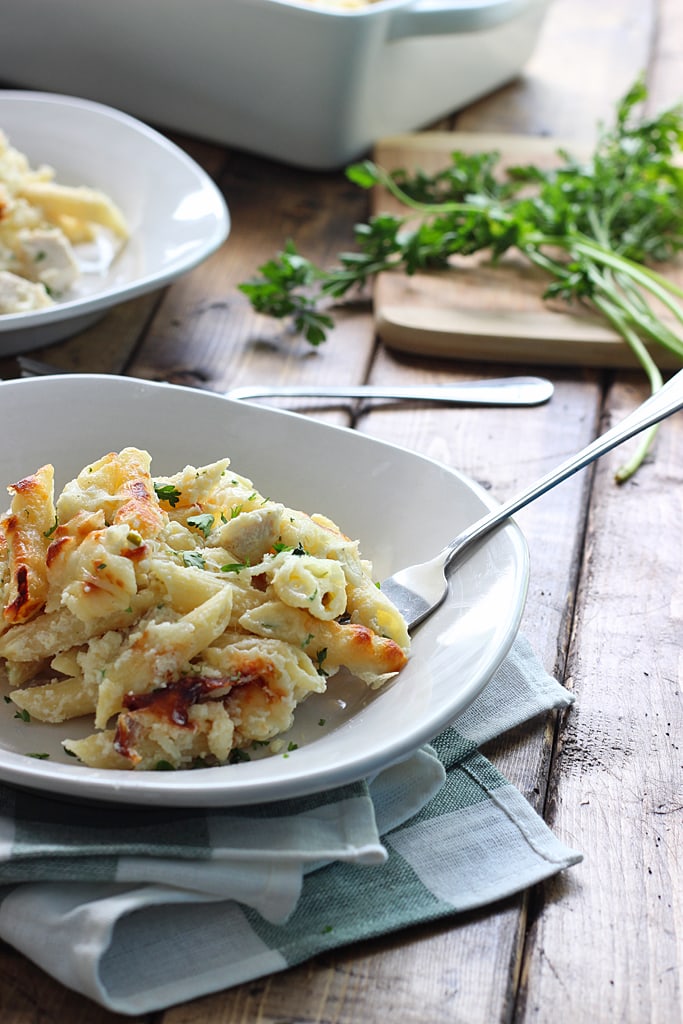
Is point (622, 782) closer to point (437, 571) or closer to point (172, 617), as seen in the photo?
point (437, 571)

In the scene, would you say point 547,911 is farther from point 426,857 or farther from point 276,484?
point 276,484

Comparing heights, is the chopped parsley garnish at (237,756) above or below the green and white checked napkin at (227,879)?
above

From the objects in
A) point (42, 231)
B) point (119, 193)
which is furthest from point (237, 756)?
point (119, 193)

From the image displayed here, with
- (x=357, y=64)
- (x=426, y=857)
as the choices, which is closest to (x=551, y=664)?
(x=426, y=857)

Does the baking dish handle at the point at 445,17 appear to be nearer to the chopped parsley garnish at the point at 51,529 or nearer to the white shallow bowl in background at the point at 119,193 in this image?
the white shallow bowl in background at the point at 119,193

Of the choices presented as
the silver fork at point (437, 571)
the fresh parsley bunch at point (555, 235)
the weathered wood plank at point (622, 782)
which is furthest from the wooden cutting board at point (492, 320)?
the silver fork at point (437, 571)

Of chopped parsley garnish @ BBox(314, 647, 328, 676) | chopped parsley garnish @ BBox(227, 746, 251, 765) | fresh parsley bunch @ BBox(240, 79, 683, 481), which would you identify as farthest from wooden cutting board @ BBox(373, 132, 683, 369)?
chopped parsley garnish @ BBox(227, 746, 251, 765)

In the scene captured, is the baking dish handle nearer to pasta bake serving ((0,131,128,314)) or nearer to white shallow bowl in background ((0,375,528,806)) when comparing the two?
pasta bake serving ((0,131,128,314))
